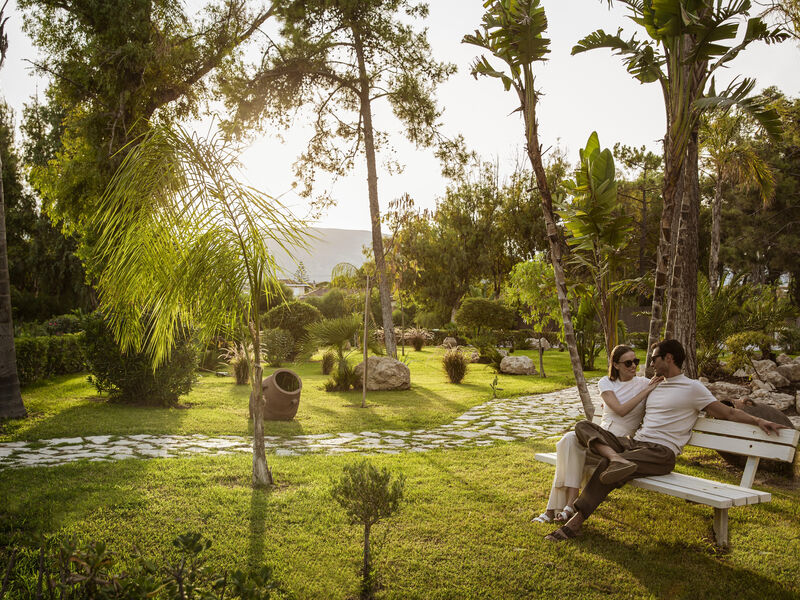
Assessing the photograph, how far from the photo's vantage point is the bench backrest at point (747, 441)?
14.0 feet

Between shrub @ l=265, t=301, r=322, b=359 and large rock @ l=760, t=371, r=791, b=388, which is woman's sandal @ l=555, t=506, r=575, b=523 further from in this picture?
shrub @ l=265, t=301, r=322, b=359

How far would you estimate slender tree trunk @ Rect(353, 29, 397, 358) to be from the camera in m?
16.1

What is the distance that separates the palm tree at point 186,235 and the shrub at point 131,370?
207 inches

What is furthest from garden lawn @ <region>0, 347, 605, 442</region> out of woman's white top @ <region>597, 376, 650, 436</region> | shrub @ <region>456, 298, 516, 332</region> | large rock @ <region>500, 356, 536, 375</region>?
shrub @ <region>456, 298, 516, 332</region>

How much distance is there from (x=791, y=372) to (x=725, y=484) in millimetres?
9482

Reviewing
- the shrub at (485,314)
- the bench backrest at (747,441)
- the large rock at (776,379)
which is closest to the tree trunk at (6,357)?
the bench backrest at (747,441)

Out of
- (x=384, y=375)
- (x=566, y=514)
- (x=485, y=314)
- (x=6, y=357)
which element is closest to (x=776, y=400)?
(x=566, y=514)

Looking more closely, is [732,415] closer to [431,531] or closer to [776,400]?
[431,531]

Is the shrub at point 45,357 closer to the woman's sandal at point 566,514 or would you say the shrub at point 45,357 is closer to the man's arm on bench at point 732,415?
the woman's sandal at point 566,514

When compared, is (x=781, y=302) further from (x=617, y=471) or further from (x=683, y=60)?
(x=617, y=471)

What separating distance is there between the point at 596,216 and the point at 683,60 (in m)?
1.76

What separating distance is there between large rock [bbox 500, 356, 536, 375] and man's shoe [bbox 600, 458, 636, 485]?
513 inches

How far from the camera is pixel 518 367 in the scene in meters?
17.1

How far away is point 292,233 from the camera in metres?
5.12
